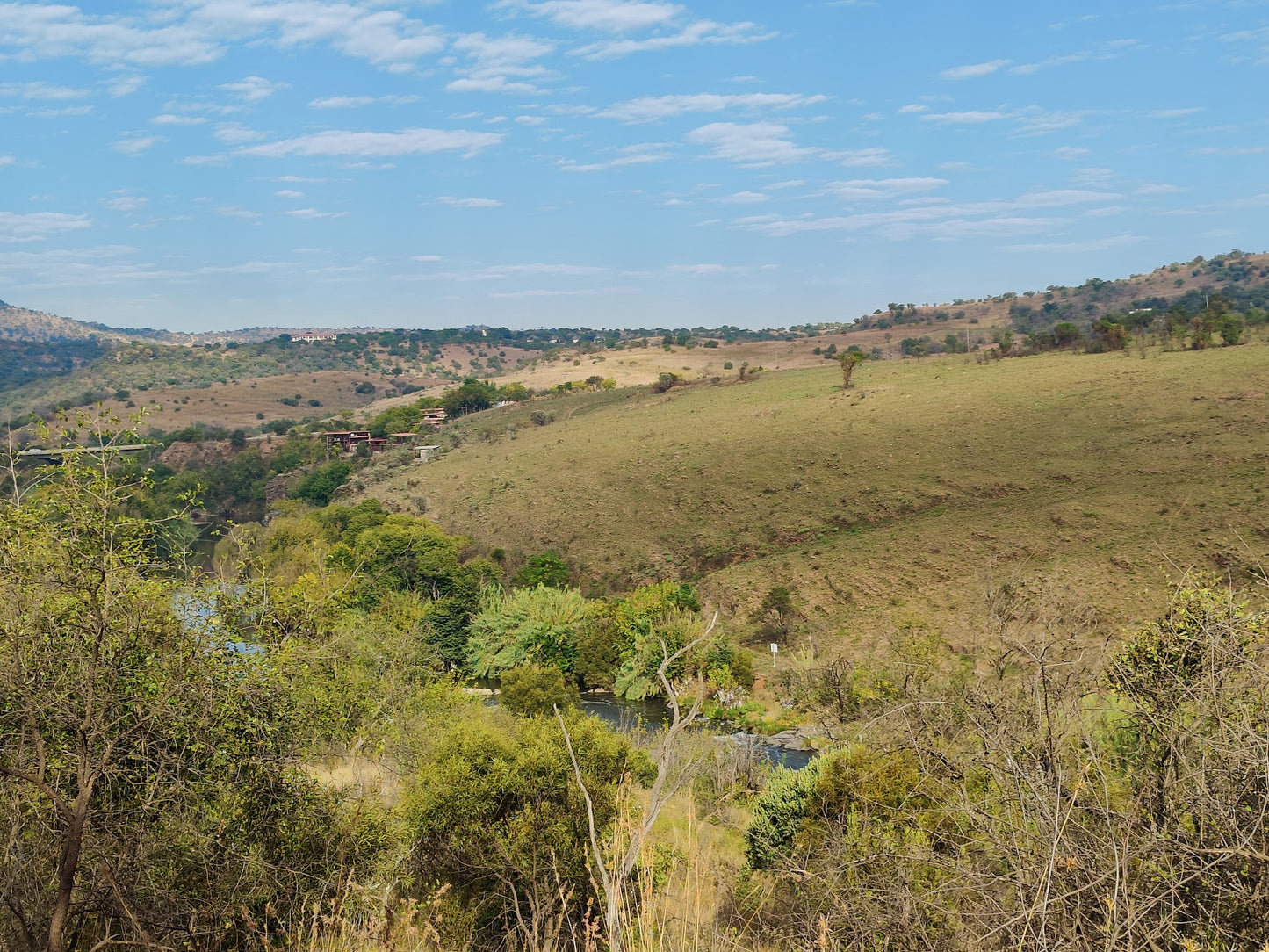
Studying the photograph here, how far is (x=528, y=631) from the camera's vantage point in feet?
154

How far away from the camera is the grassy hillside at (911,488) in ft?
144

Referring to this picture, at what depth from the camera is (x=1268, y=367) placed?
186 feet

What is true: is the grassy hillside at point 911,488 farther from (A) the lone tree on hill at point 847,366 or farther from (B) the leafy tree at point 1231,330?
(B) the leafy tree at point 1231,330

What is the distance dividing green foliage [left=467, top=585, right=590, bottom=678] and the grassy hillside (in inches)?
325

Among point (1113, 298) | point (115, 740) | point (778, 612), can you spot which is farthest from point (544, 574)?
point (1113, 298)

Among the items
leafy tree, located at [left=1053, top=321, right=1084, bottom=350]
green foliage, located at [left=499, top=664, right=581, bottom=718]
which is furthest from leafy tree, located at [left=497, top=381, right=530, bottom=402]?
green foliage, located at [left=499, top=664, right=581, bottom=718]

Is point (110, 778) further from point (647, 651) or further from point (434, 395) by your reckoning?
point (434, 395)

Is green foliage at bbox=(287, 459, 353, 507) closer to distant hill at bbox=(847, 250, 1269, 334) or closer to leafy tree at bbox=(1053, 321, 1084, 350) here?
leafy tree at bbox=(1053, 321, 1084, 350)

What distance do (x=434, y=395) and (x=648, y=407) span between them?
81.0m

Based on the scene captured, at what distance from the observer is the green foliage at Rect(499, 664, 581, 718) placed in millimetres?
32281

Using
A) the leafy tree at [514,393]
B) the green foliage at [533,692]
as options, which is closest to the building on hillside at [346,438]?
the leafy tree at [514,393]

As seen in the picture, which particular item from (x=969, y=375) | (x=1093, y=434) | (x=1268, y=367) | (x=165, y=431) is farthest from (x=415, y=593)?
(x=165, y=431)

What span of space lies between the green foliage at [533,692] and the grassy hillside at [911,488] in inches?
535

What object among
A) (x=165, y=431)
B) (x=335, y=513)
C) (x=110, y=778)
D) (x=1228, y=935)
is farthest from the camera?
(x=165, y=431)
